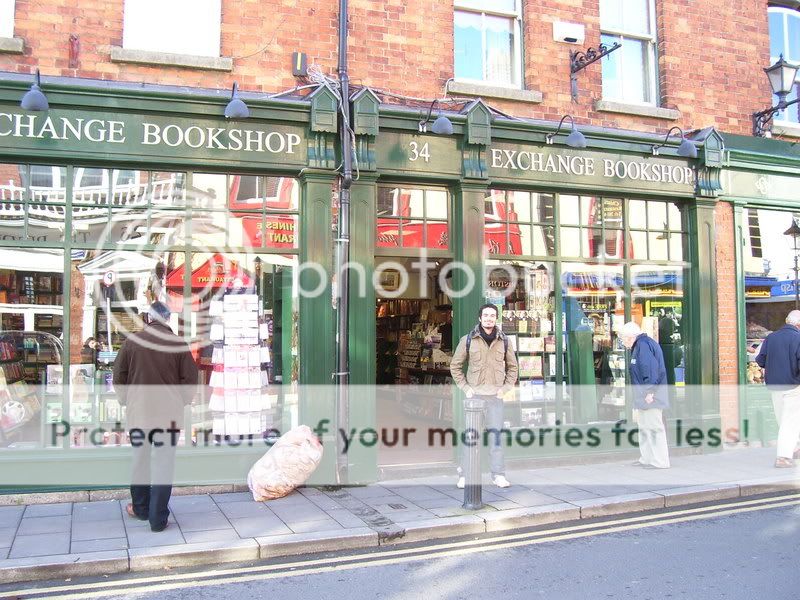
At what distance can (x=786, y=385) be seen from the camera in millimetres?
8523

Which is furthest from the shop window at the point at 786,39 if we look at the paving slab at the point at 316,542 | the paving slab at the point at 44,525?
the paving slab at the point at 44,525

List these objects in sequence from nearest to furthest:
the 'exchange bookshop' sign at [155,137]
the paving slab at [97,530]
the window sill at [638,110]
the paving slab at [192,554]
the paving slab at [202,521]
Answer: the paving slab at [192,554], the paving slab at [97,530], the paving slab at [202,521], the 'exchange bookshop' sign at [155,137], the window sill at [638,110]

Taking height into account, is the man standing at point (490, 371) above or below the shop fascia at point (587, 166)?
below

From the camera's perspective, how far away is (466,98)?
8672 millimetres

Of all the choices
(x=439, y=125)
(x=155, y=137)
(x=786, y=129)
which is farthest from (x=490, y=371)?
(x=786, y=129)

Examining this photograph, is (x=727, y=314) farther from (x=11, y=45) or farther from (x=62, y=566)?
(x=11, y=45)

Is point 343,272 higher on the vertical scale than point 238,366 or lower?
higher

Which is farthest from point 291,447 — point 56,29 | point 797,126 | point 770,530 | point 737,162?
point 797,126

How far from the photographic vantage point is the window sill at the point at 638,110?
9.36 metres

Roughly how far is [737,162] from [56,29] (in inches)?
345

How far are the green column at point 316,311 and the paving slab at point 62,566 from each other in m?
2.84

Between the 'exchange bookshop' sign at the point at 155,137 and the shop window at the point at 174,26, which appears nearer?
the 'exchange bookshop' sign at the point at 155,137

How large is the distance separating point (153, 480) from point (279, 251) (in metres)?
2.99

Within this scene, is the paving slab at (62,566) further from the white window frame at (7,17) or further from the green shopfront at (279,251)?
the white window frame at (7,17)
